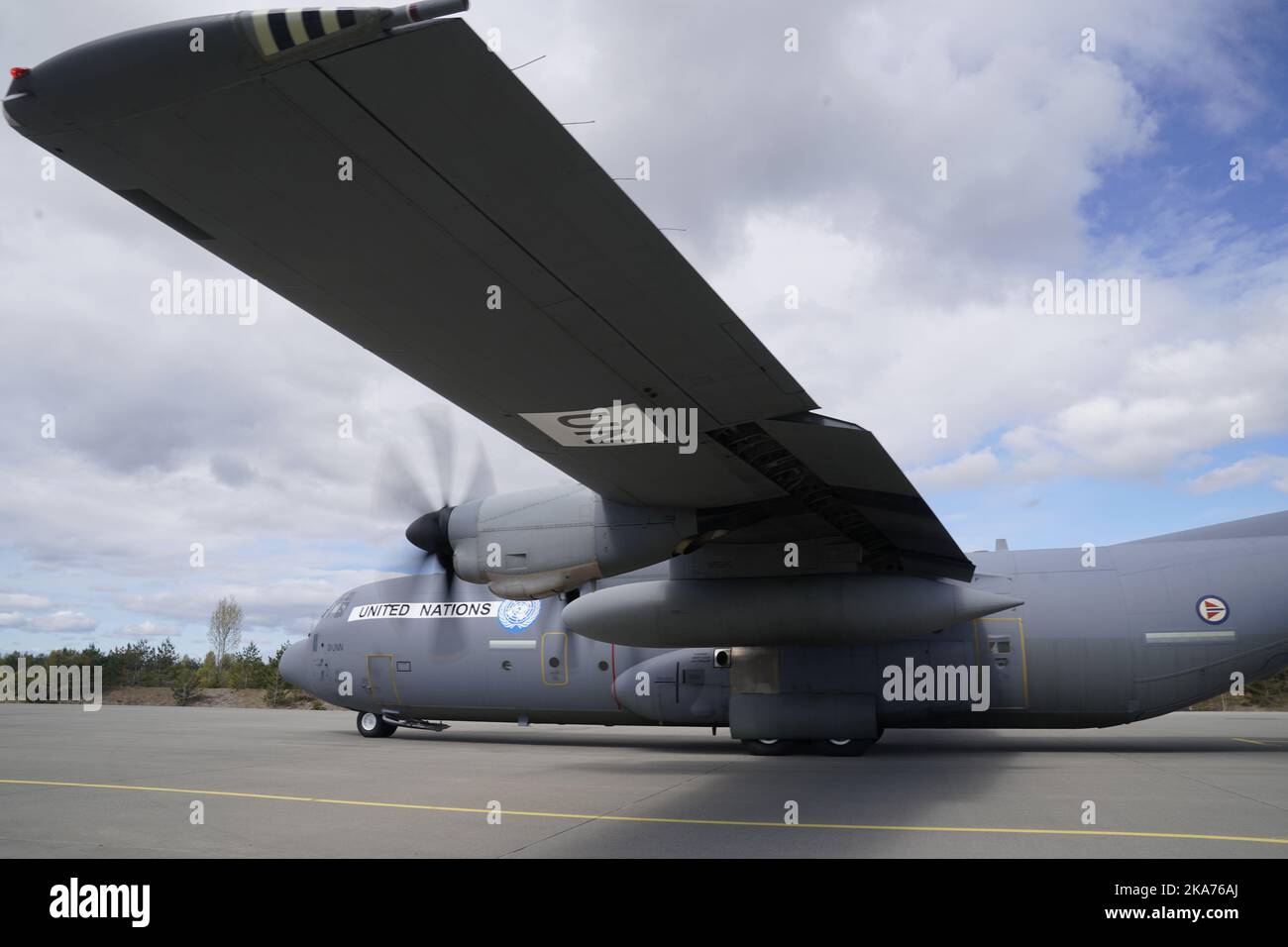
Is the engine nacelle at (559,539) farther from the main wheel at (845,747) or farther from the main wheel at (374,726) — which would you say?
the main wheel at (374,726)

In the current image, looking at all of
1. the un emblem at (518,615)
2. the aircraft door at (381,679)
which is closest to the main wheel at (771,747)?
the un emblem at (518,615)

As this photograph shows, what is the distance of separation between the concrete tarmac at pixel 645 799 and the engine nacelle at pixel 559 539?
2510mm

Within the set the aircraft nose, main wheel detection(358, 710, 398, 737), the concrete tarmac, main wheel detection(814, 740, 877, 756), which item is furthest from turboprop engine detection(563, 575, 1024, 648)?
the aircraft nose

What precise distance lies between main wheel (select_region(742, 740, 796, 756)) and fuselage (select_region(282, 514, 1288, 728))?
681 millimetres

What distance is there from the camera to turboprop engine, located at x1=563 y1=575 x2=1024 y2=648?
12156mm

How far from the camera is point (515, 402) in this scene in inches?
295

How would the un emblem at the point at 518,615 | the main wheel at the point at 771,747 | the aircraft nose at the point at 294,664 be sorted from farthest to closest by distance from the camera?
the aircraft nose at the point at 294,664 < the un emblem at the point at 518,615 < the main wheel at the point at 771,747

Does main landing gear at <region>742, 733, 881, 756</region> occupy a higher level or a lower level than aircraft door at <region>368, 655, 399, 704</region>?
lower

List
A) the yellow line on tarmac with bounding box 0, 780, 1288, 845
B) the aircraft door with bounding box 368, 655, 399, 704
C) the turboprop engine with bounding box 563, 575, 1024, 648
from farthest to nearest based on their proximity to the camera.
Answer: the aircraft door with bounding box 368, 655, 399, 704, the turboprop engine with bounding box 563, 575, 1024, 648, the yellow line on tarmac with bounding box 0, 780, 1288, 845

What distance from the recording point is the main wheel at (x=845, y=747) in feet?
45.1

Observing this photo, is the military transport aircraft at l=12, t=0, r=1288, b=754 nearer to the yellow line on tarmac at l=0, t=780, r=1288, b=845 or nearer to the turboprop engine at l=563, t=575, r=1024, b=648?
the turboprop engine at l=563, t=575, r=1024, b=648

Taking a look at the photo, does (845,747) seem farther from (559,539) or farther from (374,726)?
(374,726)

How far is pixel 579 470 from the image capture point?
9.20 meters
